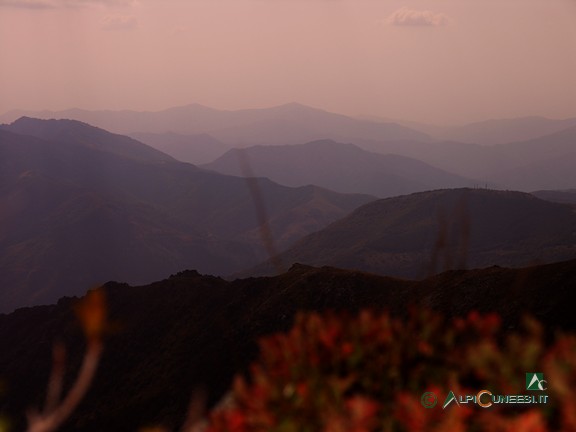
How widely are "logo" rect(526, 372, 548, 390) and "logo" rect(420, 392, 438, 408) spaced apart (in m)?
1.43

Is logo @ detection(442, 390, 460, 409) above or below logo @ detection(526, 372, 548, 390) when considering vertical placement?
below

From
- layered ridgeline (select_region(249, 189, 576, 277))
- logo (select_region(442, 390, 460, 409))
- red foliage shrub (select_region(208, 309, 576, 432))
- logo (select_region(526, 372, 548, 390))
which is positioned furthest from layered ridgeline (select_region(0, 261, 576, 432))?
layered ridgeline (select_region(249, 189, 576, 277))

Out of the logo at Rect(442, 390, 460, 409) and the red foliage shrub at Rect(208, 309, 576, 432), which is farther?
the logo at Rect(442, 390, 460, 409)

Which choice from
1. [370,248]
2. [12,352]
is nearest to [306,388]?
[12,352]

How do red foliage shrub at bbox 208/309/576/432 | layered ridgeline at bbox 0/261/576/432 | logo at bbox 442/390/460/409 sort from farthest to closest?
layered ridgeline at bbox 0/261/576/432, logo at bbox 442/390/460/409, red foliage shrub at bbox 208/309/576/432

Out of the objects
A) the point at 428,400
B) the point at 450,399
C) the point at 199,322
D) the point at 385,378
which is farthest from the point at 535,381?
the point at 199,322

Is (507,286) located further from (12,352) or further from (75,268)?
(75,268)

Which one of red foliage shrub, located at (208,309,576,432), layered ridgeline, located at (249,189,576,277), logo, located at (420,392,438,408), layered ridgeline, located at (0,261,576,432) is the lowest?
layered ridgeline, located at (249,189,576,277)

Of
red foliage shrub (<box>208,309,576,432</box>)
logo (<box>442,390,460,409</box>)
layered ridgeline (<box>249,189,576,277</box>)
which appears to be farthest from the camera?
layered ridgeline (<box>249,189,576,277</box>)

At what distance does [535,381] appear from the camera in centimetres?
964

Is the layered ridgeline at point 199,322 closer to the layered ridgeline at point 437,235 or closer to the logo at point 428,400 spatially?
the logo at point 428,400

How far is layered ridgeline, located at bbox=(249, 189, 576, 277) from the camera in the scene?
14281 cm

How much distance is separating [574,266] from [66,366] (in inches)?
2062

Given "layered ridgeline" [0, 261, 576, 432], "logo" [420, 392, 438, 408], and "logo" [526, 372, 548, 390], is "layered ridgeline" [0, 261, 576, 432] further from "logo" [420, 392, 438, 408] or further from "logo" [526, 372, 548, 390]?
"logo" [420, 392, 438, 408]
